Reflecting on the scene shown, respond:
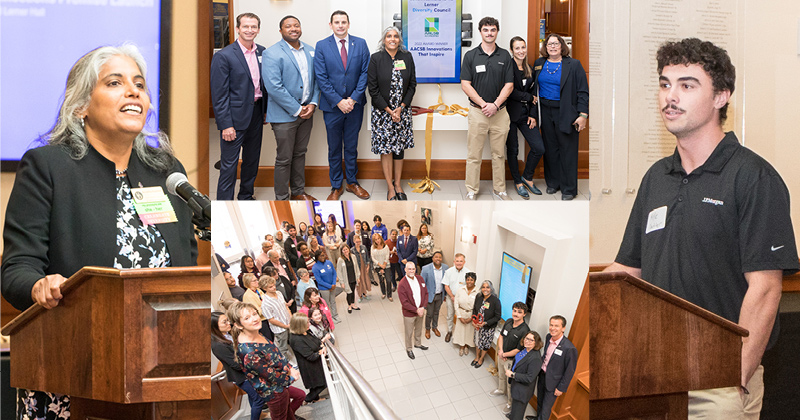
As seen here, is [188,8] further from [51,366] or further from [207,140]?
[51,366]

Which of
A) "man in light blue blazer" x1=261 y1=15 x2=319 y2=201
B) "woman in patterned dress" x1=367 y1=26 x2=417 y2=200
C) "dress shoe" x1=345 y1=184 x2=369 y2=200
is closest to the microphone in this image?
"man in light blue blazer" x1=261 y1=15 x2=319 y2=201

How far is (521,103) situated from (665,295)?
162 cm

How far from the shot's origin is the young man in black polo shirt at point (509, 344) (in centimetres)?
157

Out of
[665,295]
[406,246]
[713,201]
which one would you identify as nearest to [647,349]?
[665,295]

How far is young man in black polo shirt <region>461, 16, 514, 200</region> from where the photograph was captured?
278 cm

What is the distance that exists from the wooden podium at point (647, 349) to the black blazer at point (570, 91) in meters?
1.30

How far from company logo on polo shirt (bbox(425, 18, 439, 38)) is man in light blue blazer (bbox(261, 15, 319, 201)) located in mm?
576

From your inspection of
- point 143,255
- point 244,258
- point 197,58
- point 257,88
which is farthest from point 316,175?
point 244,258

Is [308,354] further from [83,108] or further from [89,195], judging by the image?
[83,108]

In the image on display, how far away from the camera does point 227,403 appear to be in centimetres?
172

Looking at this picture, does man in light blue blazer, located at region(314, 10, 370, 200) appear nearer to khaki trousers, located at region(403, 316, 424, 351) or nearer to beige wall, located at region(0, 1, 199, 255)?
beige wall, located at region(0, 1, 199, 255)

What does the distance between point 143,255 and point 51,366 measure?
18.8 inches

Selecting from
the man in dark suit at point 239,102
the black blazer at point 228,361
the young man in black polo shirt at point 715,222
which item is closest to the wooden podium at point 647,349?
the young man in black polo shirt at point 715,222

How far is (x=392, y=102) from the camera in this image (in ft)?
9.17
